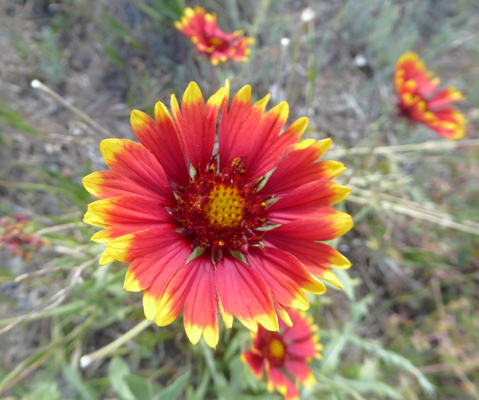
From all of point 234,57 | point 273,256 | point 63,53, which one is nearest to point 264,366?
point 273,256

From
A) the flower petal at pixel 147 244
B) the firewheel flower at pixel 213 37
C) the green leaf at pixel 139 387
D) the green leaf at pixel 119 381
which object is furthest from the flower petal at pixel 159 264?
the firewheel flower at pixel 213 37

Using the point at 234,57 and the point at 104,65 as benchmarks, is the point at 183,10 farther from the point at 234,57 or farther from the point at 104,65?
the point at 104,65

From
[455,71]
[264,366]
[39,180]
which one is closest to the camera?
[264,366]

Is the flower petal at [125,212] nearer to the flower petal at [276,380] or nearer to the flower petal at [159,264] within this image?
the flower petal at [159,264]

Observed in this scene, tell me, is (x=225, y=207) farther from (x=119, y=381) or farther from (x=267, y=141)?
(x=119, y=381)

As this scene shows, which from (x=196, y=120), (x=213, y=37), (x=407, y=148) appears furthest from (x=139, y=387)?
(x=407, y=148)

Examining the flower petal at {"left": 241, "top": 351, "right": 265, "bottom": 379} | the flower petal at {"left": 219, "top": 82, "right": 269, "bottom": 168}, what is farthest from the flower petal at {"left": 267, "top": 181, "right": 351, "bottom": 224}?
the flower petal at {"left": 241, "top": 351, "right": 265, "bottom": 379}

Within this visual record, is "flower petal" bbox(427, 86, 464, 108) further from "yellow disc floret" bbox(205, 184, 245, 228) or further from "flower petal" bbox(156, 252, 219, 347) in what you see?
"flower petal" bbox(156, 252, 219, 347)
